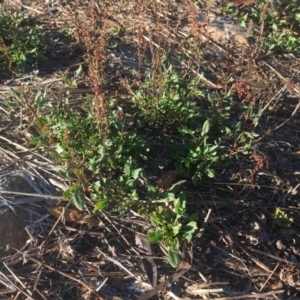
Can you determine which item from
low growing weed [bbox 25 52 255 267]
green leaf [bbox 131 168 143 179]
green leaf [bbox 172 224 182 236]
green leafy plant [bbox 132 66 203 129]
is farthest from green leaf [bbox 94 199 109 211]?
green leafy plant [bbox 132 66 203 129]

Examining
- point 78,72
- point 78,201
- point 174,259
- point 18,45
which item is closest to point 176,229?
point 174,259

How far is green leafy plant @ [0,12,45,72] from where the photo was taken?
4441 millimetres

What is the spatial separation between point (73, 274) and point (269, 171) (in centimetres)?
158

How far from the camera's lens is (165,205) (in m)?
3.45

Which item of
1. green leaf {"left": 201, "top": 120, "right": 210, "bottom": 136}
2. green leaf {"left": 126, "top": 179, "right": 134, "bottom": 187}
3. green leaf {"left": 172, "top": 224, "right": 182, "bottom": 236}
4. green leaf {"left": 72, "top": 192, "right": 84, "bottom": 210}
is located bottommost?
green leaf {"left": 172, "top": 224, "right": 182, "bottom": 236}

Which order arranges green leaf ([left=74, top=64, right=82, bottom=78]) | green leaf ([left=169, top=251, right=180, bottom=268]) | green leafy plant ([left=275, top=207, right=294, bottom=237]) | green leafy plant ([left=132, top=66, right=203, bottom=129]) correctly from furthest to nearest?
green leaf ([left=74, top=64, right=82, bottom=78]) → green leafy plant ([left=132, top=66, right=203, bottom=129]) → green leafy plant ([left=275, top=207, right=294, bottom=237]) → green leaf ([left=169, top=251, right=180, bottom=268])

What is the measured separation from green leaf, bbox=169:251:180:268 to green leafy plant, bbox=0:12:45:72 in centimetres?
211

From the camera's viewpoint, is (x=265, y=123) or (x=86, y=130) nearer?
(x=86, y=130)

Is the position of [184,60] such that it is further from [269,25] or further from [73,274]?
[73,274]

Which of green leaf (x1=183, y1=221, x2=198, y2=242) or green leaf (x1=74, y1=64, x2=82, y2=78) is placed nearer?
green leaf (x1=183, y1=221, x2=198, y2=242)

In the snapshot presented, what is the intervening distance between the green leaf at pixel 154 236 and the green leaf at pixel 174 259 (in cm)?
11

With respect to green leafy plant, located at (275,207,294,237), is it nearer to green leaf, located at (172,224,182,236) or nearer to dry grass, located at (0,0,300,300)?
dry grass, located at (0,0,300,300)

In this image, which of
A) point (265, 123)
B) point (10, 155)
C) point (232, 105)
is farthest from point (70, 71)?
point (265, 123)

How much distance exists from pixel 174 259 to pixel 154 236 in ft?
0.60
